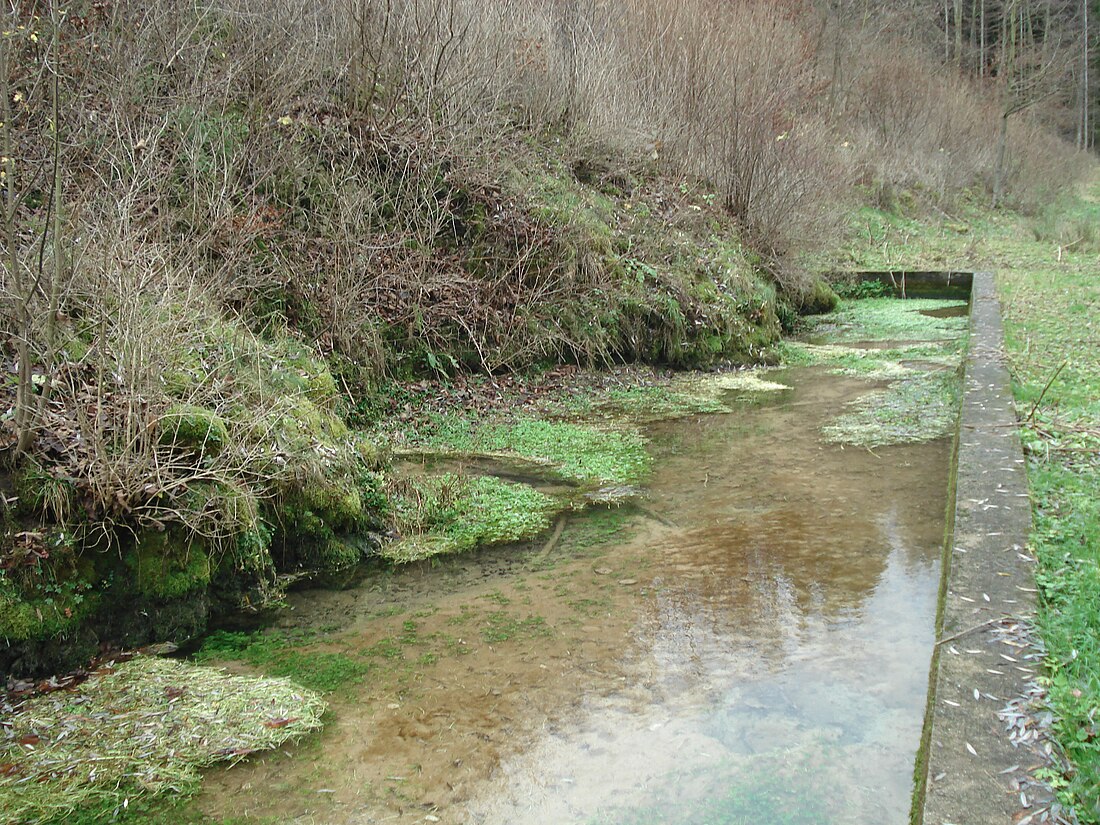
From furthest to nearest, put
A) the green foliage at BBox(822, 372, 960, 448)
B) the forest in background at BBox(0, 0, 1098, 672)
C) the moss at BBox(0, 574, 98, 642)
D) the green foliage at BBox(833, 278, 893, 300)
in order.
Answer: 1. the green foliage at BBox(833, 278, 893, 300)
2. the green foliage at BBox(822, 372, 960, 448)
3. the forest in background at BBox(0, 0, 1098, 672)
4. the moss at BBox(0, 574, 98, 642)

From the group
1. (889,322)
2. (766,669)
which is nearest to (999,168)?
(889,322)

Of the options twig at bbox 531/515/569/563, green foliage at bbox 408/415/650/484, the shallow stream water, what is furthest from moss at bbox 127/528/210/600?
green foliage at bbox 408/415/650/484

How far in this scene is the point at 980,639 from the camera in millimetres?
3213

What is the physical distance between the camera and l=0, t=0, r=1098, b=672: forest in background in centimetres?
437

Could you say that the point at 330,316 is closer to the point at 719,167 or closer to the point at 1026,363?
the point at 1026,363

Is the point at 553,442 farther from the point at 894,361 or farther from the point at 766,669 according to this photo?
the point at 894,361

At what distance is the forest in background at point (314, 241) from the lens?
4.37 m

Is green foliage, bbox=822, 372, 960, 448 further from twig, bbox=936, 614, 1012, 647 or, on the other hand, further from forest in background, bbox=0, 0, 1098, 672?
twig, bbox=936, 614, 1012, 647

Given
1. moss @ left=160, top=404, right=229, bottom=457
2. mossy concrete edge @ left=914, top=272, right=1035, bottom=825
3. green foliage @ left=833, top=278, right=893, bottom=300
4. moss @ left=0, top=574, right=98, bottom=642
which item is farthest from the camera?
green foliage @ left=833, top=278, right=893, bottom=300

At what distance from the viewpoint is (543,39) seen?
1270 cm

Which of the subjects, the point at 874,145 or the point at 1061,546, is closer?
the point at 1061,546

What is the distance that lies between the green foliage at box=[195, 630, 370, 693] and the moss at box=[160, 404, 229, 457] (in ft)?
3.21

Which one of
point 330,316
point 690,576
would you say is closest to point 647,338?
point 330,316

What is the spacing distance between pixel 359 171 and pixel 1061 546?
777cm
